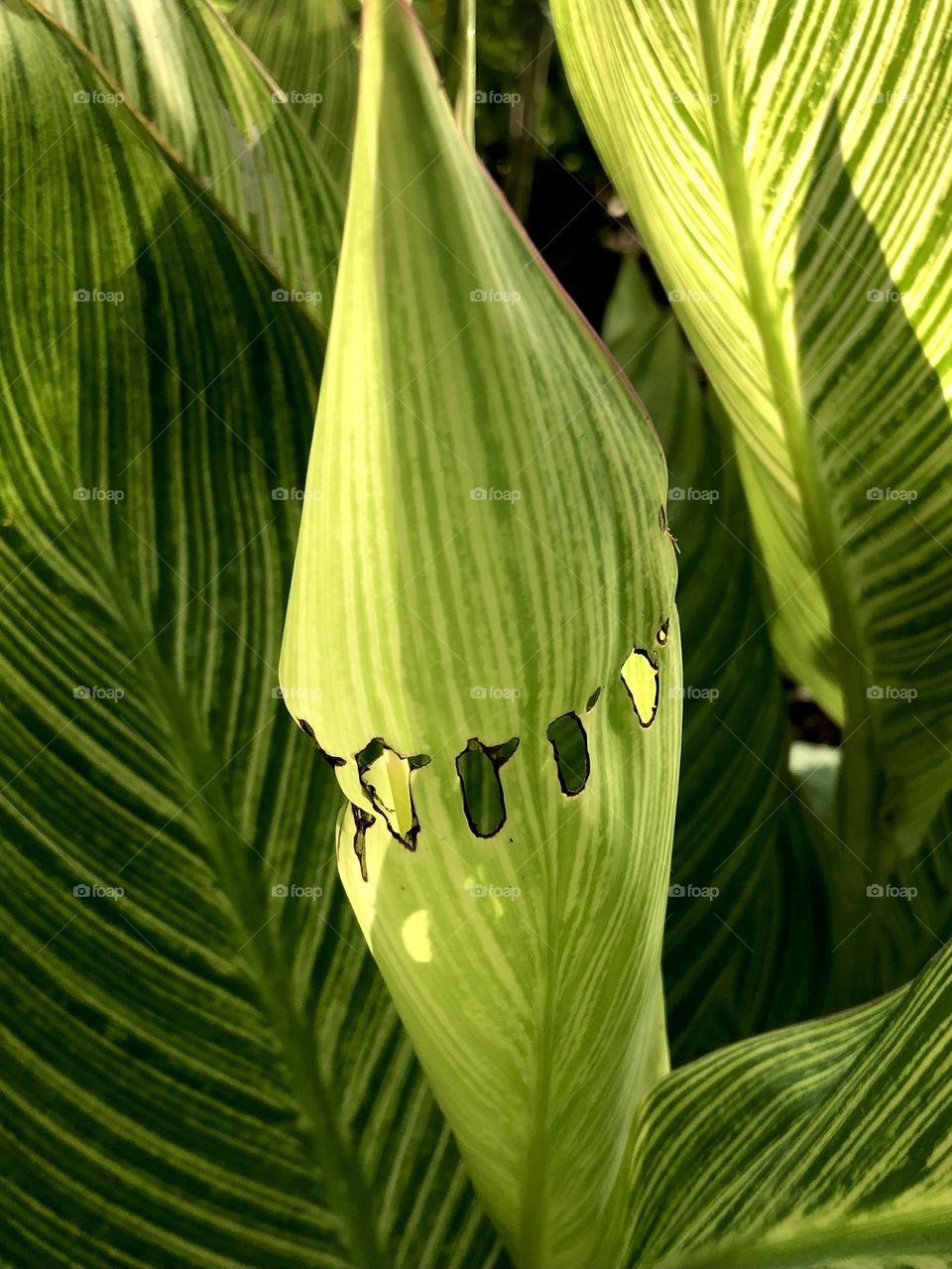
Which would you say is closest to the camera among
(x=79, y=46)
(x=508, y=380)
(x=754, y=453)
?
(x=508, y=380)

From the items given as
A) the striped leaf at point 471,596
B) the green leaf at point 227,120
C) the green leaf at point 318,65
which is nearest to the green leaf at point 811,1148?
the striped leaf at point 471,596

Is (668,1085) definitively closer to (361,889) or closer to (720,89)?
(361,889)

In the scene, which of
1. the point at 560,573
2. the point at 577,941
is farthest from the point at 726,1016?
the point at 560,573

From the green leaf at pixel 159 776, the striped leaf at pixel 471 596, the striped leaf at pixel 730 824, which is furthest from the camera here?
the striped leaf at pixel 730 824

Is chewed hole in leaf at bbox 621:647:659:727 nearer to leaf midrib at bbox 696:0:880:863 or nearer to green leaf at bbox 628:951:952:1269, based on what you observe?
green leaf at bbox 628:951:952:1269

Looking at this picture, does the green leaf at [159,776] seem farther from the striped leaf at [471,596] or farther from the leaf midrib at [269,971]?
the striped leaf at [471,596]

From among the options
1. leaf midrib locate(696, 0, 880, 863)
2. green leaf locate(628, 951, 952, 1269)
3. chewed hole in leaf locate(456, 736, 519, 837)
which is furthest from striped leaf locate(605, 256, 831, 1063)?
chewed hole in leaf locate(456, 736, 519, 837)
